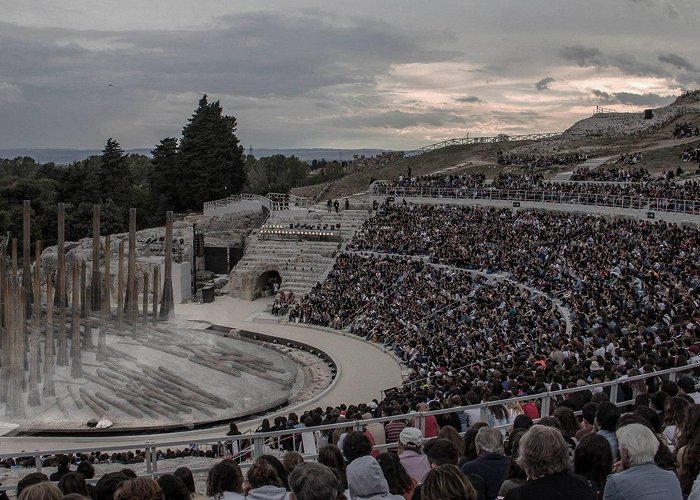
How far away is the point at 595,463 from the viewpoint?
6.43m

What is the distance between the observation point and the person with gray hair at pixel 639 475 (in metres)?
5.54

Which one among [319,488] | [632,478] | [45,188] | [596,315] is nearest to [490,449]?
[632,478]

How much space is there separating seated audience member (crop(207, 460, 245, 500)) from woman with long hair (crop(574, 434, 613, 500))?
298 cm

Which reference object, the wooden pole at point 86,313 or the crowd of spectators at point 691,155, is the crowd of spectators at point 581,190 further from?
the wooden pole at point 86,313

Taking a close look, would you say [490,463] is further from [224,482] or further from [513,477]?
[224,482]

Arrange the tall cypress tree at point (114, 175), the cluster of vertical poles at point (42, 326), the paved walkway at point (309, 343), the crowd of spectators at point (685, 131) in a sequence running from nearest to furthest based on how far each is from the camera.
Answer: the paved walkway at point (309, 343) → the cluster of vertical poles at point (42, 326) → the crowd of spectators at point (685, 131) → the tall cypress tree at point (114, 175)

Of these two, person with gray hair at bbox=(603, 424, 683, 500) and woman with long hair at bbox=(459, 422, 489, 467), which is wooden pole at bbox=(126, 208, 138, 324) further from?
person with gray hair at bbox=(603, 424, 683, 500)

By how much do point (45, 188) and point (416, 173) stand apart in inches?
1611

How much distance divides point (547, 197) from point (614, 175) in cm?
611

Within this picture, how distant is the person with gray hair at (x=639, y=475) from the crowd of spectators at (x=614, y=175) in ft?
139

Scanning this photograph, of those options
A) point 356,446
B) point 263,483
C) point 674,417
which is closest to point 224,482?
point 263,483

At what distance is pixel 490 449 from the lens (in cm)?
683

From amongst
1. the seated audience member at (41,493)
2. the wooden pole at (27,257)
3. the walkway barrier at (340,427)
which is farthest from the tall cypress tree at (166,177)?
the seated audience member at (41,493)

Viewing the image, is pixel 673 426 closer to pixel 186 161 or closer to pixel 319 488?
pixel 319 488
